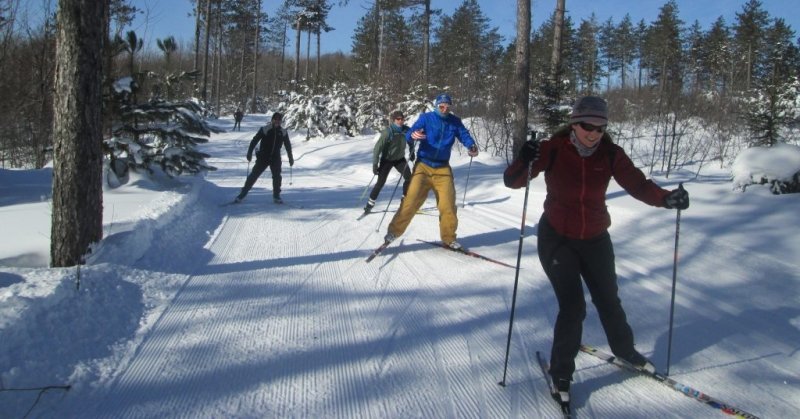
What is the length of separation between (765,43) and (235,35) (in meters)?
52.7

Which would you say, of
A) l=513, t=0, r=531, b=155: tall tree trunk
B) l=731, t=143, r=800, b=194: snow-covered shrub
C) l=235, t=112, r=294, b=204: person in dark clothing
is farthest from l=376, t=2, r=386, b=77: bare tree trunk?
l=731, t=143, r=800, b=194: snow-covered shrub

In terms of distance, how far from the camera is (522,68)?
12.1 metres

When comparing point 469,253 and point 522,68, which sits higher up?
point 522,68

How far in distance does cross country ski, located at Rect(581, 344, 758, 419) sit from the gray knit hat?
5.41 ft

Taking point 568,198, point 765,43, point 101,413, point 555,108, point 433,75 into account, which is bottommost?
point 101,413

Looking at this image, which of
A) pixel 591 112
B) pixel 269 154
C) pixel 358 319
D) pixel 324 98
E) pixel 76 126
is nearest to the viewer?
pixel 591 112

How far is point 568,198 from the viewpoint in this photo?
3.04 metres

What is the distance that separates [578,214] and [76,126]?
4.39 meters

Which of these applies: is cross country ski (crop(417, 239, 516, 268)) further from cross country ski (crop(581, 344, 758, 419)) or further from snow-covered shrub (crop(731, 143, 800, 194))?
snow-covered shrub (crop(731, 143, 800, 194))

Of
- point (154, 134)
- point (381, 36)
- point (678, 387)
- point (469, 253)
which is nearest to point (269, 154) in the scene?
point (154, 134)

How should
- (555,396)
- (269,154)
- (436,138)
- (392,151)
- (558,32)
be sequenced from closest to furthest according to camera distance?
(555,396) → (436,138) → (392,151) → (269,154) → (558,32)

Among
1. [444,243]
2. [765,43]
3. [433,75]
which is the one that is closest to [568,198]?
[444,243]

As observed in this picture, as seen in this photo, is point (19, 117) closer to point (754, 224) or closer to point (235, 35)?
point (754, 224)

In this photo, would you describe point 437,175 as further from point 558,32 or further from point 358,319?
point 558,32
